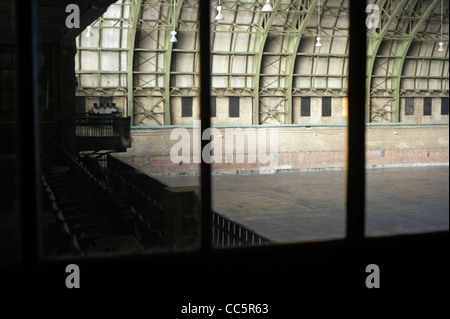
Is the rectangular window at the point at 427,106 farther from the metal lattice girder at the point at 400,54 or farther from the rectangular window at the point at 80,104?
the rectangular window at the point at 80,104

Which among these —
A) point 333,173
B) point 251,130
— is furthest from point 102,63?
point 333,173

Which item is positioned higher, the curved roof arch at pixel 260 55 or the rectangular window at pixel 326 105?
the curved roof arch at pixel 260 55

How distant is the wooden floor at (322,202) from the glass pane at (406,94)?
5.02 ft

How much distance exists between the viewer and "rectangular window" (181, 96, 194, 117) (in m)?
33.2

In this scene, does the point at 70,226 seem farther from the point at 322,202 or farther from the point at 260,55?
the point at 260,55

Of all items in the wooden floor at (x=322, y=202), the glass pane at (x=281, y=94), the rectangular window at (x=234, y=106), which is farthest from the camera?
the rectangular window at (x=234, y=106)

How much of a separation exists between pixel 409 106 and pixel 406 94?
3.37ft

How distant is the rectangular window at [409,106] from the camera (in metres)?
38.0

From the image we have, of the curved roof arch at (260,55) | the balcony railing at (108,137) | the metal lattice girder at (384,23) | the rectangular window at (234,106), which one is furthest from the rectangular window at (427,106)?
the balcony railing at (108,137)

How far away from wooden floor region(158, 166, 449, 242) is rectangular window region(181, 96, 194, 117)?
4.48 m

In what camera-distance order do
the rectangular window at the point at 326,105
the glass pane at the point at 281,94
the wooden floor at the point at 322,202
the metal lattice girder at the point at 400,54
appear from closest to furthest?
the wooden floor at the point at 322,202 → the glass pane at the point at 281,94 → the metal lattice girder at the point at 400,54 → the rectangular window at the point at 326,105

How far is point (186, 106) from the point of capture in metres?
33.2

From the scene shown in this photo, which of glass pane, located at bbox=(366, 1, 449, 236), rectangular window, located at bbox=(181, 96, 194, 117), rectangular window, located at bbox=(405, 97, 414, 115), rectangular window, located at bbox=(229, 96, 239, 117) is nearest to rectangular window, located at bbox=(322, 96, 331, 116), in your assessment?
glass pane, located at bbox=(366, 1, 449, 236)
